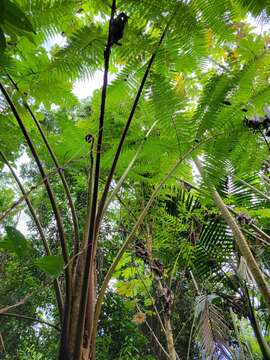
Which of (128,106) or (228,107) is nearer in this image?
(228,107)

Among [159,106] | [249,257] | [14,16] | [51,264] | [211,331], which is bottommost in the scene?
[51,264]

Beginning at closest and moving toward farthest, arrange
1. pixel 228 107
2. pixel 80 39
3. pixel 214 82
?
1. pixel 80 39
2. pixel 214 82
3. pixel 228 107

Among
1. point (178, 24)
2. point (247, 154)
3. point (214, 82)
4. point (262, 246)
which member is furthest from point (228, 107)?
point (262, 246)

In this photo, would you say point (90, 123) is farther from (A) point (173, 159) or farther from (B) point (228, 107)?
(B) point (228, 107)

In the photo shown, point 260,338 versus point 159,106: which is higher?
point 159,106

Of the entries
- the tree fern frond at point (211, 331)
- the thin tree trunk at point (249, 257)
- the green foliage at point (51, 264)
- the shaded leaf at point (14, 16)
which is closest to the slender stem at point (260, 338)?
the tree fern frond at point (211, 331)

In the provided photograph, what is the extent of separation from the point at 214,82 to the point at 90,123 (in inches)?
33.9

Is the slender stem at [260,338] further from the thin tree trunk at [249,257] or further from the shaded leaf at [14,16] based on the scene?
the shaded leaf at [14,16]

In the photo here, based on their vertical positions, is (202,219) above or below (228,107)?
above

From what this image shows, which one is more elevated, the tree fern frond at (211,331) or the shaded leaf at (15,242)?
the tree fern frond at (211,331)

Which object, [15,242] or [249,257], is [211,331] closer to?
[249,257]

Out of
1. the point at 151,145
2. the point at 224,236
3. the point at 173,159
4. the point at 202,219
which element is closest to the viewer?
the point at 151,145

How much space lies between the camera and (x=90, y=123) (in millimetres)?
2043

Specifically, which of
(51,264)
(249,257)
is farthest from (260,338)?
(51,264)
